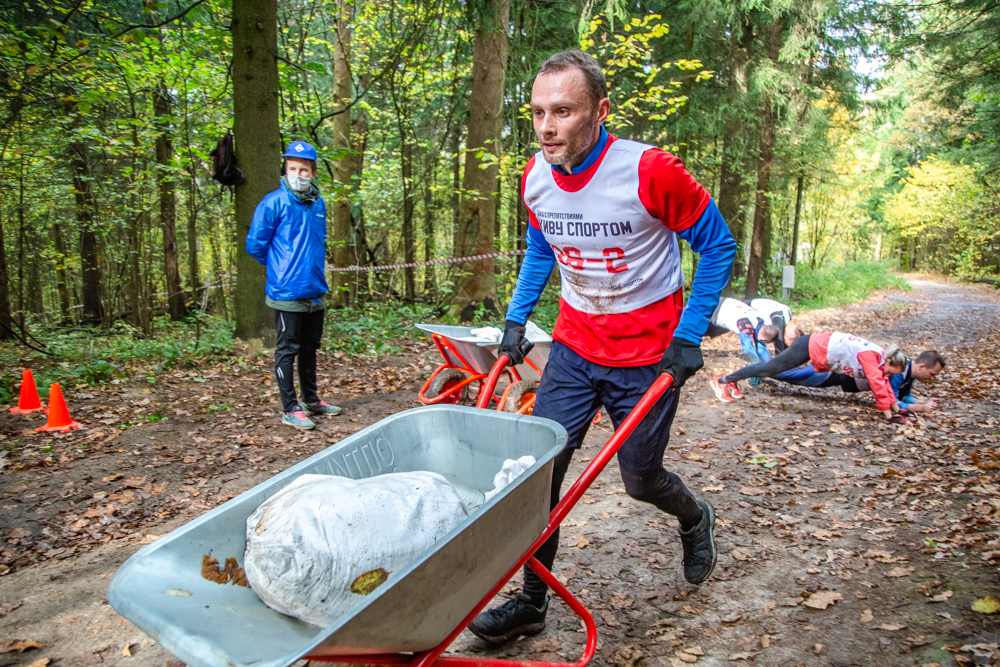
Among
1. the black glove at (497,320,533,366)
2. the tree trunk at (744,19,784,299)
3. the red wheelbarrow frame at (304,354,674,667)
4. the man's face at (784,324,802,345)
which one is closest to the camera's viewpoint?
the red wheelbarrow frame at (304,354,674,667)

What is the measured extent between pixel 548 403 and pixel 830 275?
Answer: 25.4m

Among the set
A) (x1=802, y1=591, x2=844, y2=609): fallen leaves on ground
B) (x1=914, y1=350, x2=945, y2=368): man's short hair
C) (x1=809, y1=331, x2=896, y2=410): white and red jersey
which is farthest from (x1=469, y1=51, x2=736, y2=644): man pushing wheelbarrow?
(x1=914, y1=350, x2=945, y2=368): man's short hair

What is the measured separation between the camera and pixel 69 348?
27.4ft

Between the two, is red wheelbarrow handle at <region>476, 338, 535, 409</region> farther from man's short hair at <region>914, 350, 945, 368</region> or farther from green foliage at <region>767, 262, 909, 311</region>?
green foliage at <region>767, 262, 909, 311</region>

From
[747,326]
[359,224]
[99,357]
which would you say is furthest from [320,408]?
[359,224]

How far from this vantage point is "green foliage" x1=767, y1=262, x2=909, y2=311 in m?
18.3

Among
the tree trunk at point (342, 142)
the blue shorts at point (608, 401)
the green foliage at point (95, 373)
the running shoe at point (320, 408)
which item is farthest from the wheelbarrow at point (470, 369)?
the tree trunk at point (342, 142)

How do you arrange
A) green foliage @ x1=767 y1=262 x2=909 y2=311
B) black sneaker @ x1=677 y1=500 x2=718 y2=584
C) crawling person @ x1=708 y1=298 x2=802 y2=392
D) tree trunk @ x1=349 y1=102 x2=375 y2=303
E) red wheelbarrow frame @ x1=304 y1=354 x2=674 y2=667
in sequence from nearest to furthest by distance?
1. red wheelbarrow frame @ x1=304 y1=354 x2=674 y2=667
2. black sneaker @ x1=677 y1=500 x2=718 y2=584
3. crawling person @ x1=708 y1=298 x2=802 y2=392
4. tree trunk @ x1=349 y1=102 x2=375 y2=303
5. green foliage @ x1=767 y1=262 x2=909 y2=311

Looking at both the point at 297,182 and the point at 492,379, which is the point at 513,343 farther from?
the point at 297,182

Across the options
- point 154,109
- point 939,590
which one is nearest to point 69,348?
point 154,109

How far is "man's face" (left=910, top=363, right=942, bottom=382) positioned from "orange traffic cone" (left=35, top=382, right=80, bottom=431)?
24.6ft

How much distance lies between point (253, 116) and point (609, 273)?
229 inches

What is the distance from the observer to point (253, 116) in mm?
6910

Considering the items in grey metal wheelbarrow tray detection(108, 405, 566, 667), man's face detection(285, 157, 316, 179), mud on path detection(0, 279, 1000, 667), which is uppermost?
man's face detection(285, 157, 316, 179)
